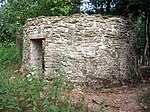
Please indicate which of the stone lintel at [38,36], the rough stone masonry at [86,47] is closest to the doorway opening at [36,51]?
the stone lintel at [38,36]

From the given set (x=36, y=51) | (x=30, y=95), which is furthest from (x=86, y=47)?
(x=30, y=95)

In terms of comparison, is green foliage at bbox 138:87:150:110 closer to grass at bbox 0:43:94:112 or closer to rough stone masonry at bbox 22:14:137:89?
rough stone masonry at bbox 22:14:137:89

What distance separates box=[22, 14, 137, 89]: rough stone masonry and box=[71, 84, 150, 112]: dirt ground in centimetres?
29

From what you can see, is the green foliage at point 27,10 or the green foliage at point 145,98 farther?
the green foliage at point 27,10

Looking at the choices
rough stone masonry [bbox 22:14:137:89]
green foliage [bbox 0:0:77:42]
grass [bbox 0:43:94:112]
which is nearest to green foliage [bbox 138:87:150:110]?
rough stone masonry [bbox 22:14:137:89]

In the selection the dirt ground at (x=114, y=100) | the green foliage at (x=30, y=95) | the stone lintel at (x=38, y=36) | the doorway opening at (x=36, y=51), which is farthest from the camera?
the doorway opening at (x=36, y=51)

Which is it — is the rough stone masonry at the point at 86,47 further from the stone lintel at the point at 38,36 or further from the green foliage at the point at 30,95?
the green foliage at the point at 30,95

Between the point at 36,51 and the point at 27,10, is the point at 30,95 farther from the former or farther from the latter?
the point at 27,10

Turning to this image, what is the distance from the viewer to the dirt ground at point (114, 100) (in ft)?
16.7

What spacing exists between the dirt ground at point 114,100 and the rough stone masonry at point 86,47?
29 cm

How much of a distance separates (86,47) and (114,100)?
165cm

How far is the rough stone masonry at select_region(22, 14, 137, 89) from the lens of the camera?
21.8ft

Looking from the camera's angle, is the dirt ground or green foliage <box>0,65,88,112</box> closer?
green foliage <box>0,65,88,112</box>

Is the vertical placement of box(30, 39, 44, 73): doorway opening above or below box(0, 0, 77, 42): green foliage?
below
